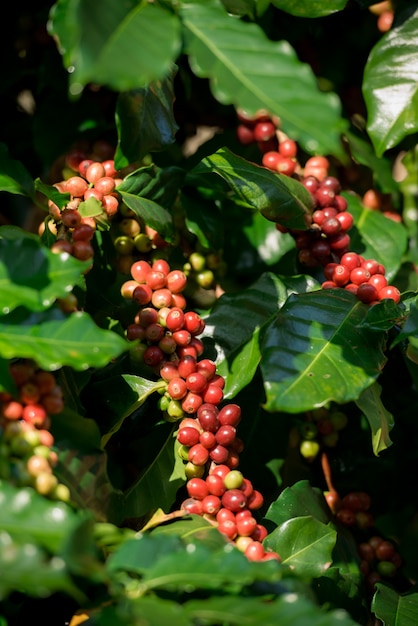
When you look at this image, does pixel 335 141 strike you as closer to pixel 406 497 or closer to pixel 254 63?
pixel 254 63

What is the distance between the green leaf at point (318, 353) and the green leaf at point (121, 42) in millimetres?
409

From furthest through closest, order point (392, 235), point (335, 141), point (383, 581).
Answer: point (392, 235) < point (383, 581) < point (335, 141)

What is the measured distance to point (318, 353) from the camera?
A: 1.10 metres

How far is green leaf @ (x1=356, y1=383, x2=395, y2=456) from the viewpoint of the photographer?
1129 mm

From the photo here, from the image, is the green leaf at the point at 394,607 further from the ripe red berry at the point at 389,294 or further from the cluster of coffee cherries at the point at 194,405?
the ripe red berry at the point at 389,294

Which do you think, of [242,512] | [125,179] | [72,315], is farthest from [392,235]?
[72,315]

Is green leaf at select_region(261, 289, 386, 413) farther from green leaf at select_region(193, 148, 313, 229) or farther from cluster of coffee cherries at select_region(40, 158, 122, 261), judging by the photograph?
cluster of coffee cherries at select_region(40, 158, 122, 261)

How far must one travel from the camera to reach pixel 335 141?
2.66 ft

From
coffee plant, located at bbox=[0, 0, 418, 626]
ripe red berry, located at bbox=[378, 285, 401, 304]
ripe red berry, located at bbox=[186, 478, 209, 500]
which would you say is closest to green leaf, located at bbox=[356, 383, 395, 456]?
coffee plant, located at bbox=[0, 0, 418, 626]

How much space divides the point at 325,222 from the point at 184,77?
406 mm

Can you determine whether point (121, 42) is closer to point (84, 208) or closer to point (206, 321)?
point (84, 208)

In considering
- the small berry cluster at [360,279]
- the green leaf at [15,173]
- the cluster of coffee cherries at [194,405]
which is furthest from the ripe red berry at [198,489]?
the green leaf at [15,173]

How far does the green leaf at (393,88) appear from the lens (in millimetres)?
1392

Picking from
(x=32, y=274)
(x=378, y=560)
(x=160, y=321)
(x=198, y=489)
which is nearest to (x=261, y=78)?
(x=32, y=274)
